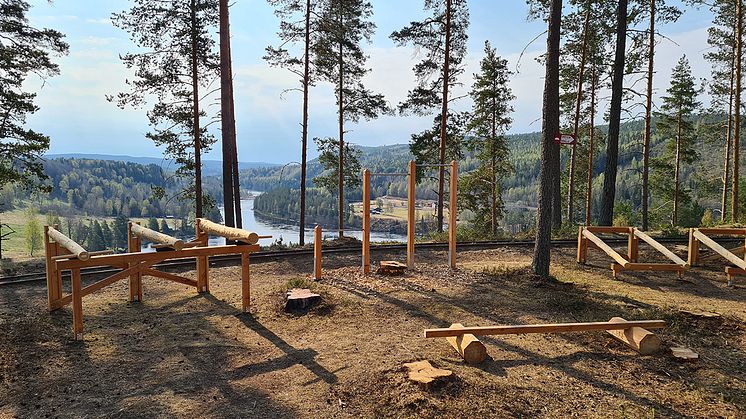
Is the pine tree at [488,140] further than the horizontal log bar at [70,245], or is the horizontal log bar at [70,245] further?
the pine tree at [488,140]

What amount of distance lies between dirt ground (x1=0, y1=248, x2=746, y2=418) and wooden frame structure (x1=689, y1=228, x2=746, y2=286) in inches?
17.8

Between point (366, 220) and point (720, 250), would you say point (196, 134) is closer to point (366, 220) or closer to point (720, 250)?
point (366, 220)

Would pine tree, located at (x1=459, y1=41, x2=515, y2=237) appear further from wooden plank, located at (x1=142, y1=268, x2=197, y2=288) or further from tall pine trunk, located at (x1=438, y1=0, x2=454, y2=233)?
wooden plank, located at (x1=142, y1=268, x2=197, y2=288)

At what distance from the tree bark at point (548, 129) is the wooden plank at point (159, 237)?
723 cm

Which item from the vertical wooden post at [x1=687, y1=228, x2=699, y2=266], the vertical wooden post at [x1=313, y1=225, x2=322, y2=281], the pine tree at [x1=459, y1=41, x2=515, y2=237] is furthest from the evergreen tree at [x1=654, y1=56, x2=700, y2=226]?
the vertical wooden post at [x1=313, y1=225, x2=322, y2=281]

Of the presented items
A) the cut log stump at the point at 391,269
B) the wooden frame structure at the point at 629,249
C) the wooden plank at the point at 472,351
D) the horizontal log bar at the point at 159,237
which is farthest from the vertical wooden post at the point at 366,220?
the wooden frame structure at the point at 629,249

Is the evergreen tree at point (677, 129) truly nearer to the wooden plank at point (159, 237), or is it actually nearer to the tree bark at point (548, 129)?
the tree bark at point (548, 129)

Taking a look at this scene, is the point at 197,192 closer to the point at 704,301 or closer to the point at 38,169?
the point at 38,169

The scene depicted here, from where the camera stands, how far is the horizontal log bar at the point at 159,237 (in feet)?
23.5

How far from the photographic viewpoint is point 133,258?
6812mm

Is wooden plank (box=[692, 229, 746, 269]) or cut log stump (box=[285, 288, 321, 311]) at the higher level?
wooden plank (box=[692, 229, 746, 269])

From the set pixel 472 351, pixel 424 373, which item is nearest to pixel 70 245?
pixel 424 373

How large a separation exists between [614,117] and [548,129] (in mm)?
7246

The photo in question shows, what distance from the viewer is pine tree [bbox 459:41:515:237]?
22.3 meters
